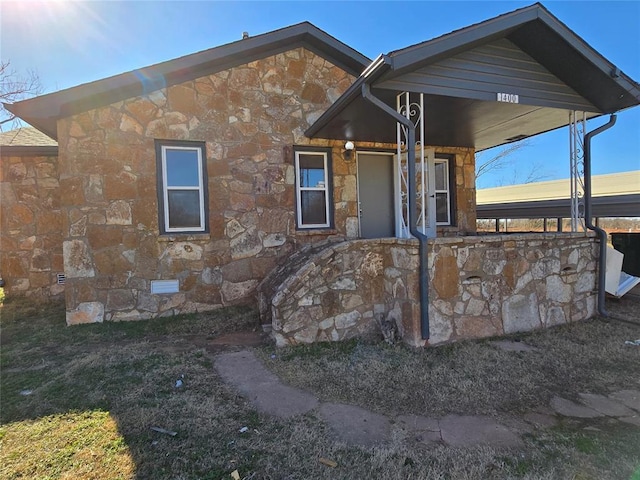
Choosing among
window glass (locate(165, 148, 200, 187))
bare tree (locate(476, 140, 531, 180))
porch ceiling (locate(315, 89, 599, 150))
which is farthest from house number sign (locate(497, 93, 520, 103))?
bare tree (locate(476, 140, 531, 180))

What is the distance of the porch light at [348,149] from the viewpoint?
6.07 m

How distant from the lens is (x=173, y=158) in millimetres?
5434

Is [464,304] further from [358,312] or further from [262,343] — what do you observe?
[262,343]

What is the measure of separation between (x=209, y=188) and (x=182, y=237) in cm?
91

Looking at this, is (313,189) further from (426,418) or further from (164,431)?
(164,431)

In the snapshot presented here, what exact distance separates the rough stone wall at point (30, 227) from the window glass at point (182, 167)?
2.81m

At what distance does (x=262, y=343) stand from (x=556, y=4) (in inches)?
319

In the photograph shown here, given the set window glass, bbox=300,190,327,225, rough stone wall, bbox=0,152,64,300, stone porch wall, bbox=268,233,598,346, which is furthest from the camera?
rough stone wall, bbox=0,152,64,300

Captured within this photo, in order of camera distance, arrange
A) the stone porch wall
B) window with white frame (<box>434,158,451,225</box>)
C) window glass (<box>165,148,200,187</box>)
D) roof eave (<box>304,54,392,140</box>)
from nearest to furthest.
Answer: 1. roof eave (<box>304,54,392,140</box>)
2. the stone porch wall
3. window glass (<box>165,148,200,187</box>)
4. window with white frame (<box>434,158,451,225</box>)

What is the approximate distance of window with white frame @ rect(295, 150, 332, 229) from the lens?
19.9 feet

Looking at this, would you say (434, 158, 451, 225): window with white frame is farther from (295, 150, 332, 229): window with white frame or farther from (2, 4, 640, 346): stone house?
(295, 150, 332, 229): window with white frame

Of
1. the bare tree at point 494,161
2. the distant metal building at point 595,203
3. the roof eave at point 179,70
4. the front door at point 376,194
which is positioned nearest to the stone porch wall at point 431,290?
the front door at point 376,194

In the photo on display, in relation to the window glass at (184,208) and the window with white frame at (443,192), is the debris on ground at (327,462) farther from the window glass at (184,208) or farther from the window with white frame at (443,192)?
the window with white frame at (443,192)

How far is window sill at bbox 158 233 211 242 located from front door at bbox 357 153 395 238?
2.96 metres
